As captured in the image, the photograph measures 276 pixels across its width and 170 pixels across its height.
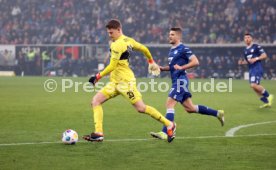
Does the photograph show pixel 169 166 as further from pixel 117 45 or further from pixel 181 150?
pixel 117 45

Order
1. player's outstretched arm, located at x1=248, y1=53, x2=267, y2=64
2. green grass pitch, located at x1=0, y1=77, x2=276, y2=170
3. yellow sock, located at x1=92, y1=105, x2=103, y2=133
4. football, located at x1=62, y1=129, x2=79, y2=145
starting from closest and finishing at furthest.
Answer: green grass pitch, located at x1=0, y1=77, x2=276, y2=170
football, located at x1=62, y1=129, x2=79, y2=145
yellow sock, located at x1=92, y1=105, x2=103, y2=133
player's outstretched arm, located at x1=248, y1=53, x2=267, y2=64

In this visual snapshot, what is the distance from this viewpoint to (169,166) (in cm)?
765

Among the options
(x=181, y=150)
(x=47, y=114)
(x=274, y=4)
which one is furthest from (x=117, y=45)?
(x=274, y=4)

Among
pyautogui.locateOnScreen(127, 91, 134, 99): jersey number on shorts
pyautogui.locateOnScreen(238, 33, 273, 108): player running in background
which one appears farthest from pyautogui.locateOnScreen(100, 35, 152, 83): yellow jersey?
pyautogui.locateOnScreen(238, 33, 273, 108): player running in background

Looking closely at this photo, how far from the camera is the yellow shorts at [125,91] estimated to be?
988 cm

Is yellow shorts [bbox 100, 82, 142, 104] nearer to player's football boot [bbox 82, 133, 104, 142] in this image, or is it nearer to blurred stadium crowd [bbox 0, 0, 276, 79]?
player's football boot [bbox 82, 133, 104, 142]

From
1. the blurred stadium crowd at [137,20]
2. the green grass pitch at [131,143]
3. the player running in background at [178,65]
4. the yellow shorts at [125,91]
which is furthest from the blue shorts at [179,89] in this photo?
the blurred stadium crowd at [137,20]

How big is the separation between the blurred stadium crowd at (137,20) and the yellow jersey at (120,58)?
104ft

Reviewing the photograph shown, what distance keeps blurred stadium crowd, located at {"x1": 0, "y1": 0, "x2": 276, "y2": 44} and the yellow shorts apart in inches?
1246

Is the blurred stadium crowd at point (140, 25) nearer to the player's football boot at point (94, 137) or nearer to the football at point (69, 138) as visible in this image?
the player's football boot at point (94, 137)

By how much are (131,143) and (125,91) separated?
0.93 metres

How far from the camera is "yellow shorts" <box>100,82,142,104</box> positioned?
988cm

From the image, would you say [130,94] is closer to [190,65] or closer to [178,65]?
[178,65]

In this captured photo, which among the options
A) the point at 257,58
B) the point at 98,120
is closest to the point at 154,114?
the point at 98,120
